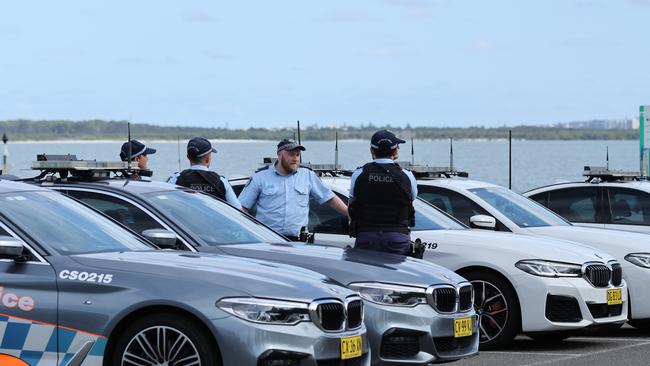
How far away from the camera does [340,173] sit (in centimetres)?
1464

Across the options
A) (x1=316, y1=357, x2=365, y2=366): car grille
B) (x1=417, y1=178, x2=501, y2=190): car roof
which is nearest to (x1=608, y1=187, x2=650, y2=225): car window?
(x1=417, y1=178, x2=501, y2=190): car roof

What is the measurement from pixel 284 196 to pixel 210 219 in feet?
6.96

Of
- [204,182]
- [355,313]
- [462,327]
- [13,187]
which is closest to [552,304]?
[462,327]

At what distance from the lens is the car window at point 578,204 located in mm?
17234

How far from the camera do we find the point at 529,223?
1464cm

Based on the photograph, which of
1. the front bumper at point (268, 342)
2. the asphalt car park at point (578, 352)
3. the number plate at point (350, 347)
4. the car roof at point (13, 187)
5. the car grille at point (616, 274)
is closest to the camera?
the front bumper at point (268, 342)

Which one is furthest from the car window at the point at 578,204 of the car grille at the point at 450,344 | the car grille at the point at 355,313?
the car grille at the point at 355,313

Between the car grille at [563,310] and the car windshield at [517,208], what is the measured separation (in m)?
2.38

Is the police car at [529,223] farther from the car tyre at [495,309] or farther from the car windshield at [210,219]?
the car windshield at [210,219]

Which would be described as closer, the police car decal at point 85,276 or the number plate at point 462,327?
the police car decal at point 85,276

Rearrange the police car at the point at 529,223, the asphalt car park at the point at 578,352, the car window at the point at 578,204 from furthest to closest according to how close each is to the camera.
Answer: the car window at the point at 578,204, the police car at the point at 529,223, the asphalt car park at the point at 578,352

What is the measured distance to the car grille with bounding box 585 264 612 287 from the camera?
484 inches

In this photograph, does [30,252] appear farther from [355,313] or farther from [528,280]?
[528,280]

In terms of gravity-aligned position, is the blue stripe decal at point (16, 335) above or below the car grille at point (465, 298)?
above
